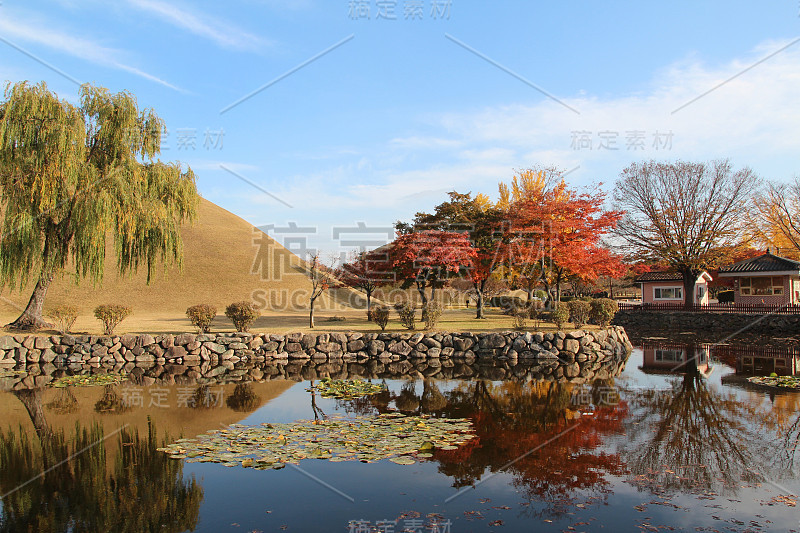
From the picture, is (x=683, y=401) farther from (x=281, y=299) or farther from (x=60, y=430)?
(x=281, y=299)

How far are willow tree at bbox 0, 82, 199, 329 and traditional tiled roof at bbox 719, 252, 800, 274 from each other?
33323 millimetres

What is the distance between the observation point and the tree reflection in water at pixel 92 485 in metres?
5.17

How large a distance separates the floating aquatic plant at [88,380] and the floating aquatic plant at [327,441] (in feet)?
21.4

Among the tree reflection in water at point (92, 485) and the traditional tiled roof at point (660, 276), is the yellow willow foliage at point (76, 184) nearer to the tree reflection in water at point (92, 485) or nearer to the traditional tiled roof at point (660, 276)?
the tree reflection in water at point (92, 485)

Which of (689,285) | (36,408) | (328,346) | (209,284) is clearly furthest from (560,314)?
(209,284)

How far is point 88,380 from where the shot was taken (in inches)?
530

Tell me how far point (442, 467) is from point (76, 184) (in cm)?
1618

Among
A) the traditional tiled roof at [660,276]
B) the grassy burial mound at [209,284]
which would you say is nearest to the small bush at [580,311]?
the grassy burial mound at [209,284]

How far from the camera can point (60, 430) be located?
859 cm

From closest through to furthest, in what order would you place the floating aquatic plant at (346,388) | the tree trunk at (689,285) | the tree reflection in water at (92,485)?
the tree reflection in water at (92,485) < the floating aquatic plant at (346,388) < the tree trunk at (689,285)

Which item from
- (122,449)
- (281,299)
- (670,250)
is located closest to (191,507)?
(122,449)

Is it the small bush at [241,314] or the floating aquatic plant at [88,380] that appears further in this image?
the small bush at [241,314]

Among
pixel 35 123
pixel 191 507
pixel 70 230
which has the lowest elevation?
pixel 191 507

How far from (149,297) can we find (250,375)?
95.6 feet
